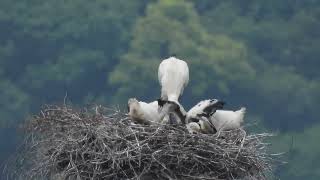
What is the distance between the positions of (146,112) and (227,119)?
57 centimetres

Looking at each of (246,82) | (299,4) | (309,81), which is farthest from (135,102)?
(299,4)

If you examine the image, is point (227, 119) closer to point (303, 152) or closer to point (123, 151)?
point (123, 151)

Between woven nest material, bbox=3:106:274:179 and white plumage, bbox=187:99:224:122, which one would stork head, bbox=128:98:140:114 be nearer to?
woven nest material, bbox=3:106:274:179

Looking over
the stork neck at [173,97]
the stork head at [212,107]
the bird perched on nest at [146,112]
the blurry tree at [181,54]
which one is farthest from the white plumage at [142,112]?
the blurry tree at [181,54]

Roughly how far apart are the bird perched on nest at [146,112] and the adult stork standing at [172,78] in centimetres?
17

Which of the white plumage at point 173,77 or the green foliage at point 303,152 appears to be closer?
the white plumage at point 173,77

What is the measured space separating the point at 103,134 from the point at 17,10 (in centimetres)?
2421

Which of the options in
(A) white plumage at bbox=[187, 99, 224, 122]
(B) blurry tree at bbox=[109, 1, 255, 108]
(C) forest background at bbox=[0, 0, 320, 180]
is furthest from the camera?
(B) blurry tree at bbox=[109, 1, 255, 108]

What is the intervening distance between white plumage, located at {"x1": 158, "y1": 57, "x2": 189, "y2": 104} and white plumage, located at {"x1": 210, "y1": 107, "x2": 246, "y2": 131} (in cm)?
25

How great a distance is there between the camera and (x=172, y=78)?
11.6 m

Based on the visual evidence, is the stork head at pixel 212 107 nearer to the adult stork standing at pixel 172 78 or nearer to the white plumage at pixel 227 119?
the white plumage at pixel 227 119

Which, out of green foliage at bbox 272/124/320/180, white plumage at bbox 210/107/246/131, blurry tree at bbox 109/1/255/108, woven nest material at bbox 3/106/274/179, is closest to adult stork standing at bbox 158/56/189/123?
white plumage at bbox 210/107/246/131

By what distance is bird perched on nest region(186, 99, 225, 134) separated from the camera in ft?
36.9

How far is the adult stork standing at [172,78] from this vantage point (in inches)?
452
